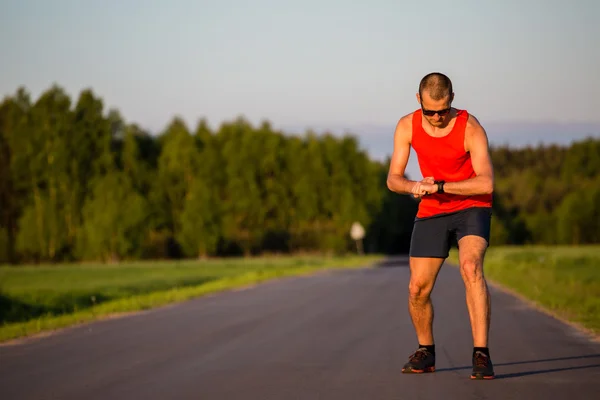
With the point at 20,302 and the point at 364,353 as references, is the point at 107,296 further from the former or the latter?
the point at 364,353

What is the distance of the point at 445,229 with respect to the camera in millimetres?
7324

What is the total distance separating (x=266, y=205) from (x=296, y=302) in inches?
3230

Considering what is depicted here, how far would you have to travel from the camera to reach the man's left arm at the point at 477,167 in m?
6.95

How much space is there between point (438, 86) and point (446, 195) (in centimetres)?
81

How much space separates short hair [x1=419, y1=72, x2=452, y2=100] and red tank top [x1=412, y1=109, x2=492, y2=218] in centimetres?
30

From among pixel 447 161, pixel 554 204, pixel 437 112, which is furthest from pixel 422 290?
pixel 554 204

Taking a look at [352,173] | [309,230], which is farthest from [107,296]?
[352,173]

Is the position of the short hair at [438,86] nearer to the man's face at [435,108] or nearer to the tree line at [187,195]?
the man's face at [435,108]

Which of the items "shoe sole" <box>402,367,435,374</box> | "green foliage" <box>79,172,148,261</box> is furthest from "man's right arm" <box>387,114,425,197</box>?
"green foliage" <box>79,172,148,261</box>

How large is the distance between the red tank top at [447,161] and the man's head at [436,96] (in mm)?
195

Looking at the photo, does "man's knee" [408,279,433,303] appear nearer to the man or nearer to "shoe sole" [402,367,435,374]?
A: the man

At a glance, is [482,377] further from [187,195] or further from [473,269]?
[187,195]

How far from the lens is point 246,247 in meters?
92.6

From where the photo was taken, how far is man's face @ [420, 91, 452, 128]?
273 inches
